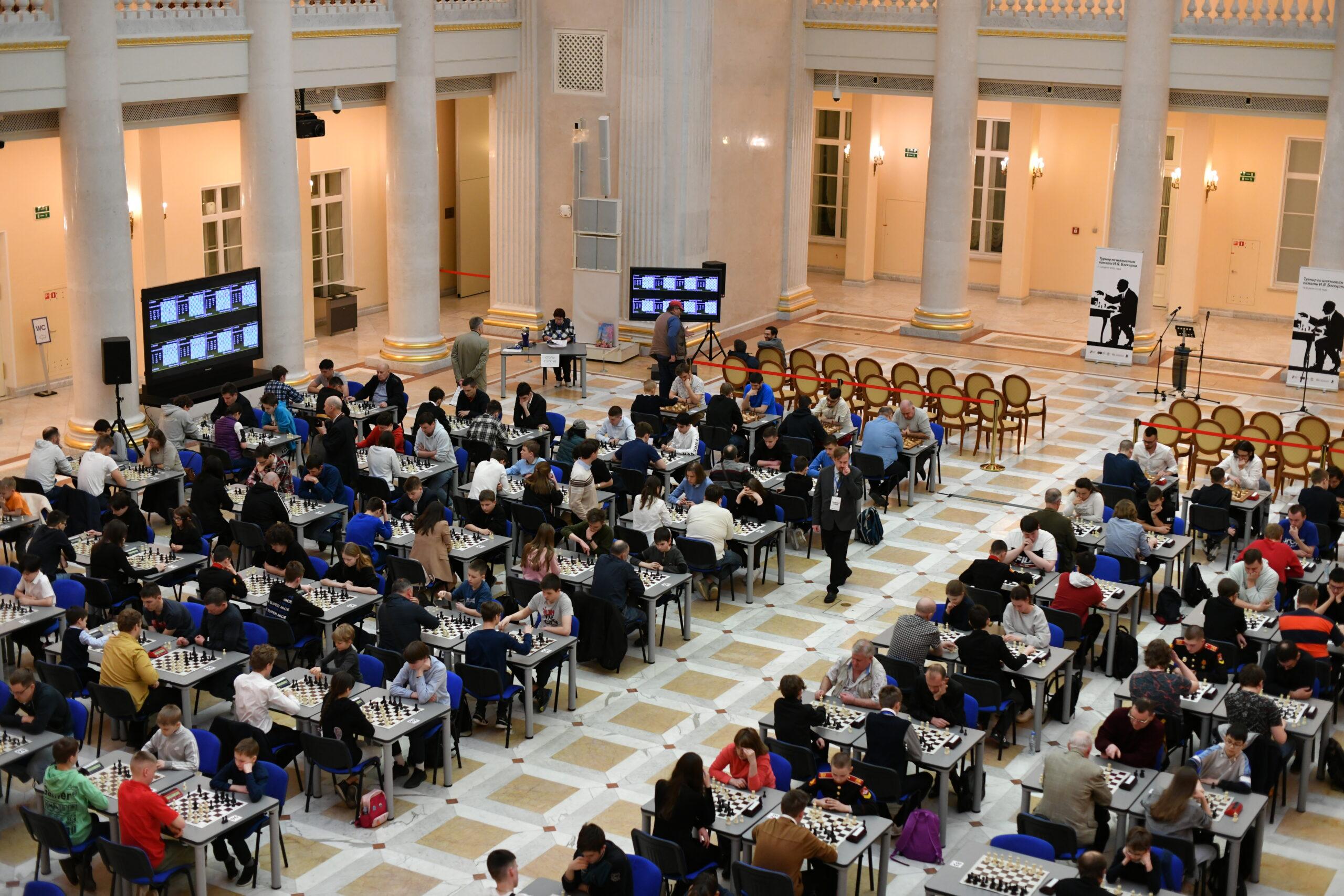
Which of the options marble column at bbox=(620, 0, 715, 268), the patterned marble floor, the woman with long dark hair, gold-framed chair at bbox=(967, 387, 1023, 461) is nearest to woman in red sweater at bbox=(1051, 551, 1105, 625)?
the patterned marble floor

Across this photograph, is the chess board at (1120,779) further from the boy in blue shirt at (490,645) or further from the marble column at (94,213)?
the marble column at (94,213)

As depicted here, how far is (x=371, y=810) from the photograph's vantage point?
11305mm

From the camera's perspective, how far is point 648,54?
946 inches

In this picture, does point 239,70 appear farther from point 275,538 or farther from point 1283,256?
point 1283,256

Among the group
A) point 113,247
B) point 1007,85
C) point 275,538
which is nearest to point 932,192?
point 1007,85

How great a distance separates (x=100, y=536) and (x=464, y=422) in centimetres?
512

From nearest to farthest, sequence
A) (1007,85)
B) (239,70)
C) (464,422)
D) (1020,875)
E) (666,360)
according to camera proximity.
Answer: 1. (1020,875)
2. (464,422)
3. (239,70)
4. (666,360)
5. (1007,85)

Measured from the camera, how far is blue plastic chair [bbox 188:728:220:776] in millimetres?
10625

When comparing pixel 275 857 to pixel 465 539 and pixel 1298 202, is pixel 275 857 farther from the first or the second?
pixel 1298 202

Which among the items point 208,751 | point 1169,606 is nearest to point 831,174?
point 1169,606

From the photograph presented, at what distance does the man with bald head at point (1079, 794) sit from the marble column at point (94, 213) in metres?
12.6

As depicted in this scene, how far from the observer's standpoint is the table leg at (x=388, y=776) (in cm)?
1130

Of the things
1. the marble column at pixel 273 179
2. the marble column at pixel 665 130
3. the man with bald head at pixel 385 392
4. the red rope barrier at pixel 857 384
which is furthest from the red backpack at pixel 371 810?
the marble column at pixel 665 130

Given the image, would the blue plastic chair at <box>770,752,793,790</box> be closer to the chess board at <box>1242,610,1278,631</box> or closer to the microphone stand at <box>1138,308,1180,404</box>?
the chess board at <box>1242,610,1278,631</box>
